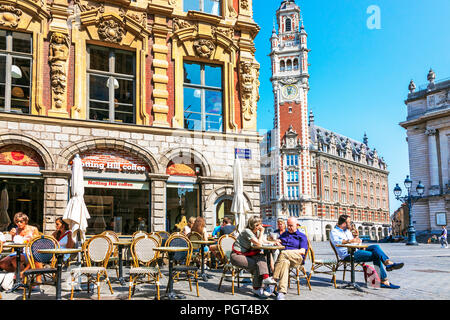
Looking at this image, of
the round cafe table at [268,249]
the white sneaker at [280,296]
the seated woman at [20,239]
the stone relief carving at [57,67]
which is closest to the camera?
the white sneaker at [280,296]

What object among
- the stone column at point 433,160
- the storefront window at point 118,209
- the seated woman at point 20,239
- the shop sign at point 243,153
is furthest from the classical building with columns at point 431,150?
the seated woman at point 20,239

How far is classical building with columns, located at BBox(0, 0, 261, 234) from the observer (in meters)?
14.4

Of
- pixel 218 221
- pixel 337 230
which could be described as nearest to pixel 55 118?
pixel 218 221

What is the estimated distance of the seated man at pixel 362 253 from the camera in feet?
29.0

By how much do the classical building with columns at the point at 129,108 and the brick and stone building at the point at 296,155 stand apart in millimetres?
54446

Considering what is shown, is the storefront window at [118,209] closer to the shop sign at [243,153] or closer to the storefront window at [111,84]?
the storefront window at [111,84]

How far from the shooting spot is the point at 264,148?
275 ft

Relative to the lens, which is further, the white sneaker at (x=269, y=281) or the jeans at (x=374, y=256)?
the jeans at (x=374, y=256)

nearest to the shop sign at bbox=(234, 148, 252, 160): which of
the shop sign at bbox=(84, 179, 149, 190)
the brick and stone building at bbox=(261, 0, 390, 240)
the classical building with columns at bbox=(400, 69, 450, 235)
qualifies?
the shop sign at bbox=(84, 179, 149, 190)

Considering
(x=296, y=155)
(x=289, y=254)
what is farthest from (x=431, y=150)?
(x=289, y=254)

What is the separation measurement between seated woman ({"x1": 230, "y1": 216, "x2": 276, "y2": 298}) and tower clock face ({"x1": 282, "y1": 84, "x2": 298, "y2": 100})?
7222cm

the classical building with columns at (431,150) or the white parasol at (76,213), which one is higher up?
the classical building with columns at (431,150)

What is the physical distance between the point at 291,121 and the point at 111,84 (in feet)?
212

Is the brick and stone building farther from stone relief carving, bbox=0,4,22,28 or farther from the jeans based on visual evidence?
the jeans
